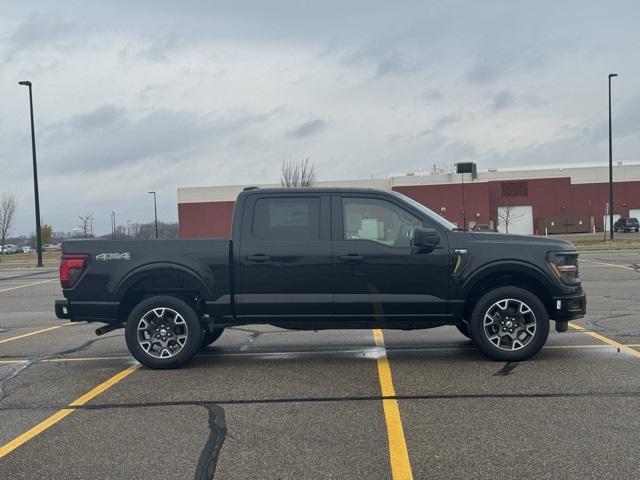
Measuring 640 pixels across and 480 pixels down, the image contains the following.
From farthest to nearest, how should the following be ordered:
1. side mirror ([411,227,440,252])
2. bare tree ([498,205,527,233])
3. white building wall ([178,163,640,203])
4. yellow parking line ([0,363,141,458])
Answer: white building wall ([178,163,640,203]) < bare tree ([498,205,527,233]) < side mirror ([411,227,440,252]) < yellow parking line ([0,363,141,458])

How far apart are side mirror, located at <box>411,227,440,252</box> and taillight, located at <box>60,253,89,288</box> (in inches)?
144

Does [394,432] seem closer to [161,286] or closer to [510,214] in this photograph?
[161,286]

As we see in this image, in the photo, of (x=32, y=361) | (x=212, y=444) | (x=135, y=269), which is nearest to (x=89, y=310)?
(x=135, y=269)

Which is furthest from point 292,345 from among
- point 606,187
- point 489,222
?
point 606,187

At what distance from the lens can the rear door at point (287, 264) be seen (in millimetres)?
7027

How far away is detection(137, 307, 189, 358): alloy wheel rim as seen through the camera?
23.5 ft

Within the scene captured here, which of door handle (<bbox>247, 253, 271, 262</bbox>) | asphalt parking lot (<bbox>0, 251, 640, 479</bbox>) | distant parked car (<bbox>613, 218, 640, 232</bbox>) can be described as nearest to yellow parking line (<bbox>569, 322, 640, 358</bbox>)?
asphalt parking lot (<bbox>0, 251, 640, 479</bbox>)

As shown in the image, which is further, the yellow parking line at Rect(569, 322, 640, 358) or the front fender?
the yellow parking line at Rect(569, 322, 640, 358)

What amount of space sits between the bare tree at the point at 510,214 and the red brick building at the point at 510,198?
102 mm

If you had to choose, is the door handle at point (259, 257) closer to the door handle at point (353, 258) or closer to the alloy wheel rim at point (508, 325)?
the door handle at point (353, 258)

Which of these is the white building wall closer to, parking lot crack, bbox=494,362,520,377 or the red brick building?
the red brick building

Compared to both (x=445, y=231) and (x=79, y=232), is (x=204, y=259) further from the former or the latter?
(x=79, y=232)

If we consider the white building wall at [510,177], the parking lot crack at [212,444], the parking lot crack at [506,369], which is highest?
the white building wall at [510,177]

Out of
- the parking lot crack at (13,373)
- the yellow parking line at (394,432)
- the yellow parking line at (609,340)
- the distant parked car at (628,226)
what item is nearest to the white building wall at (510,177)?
the distant parked car at (628,226)
